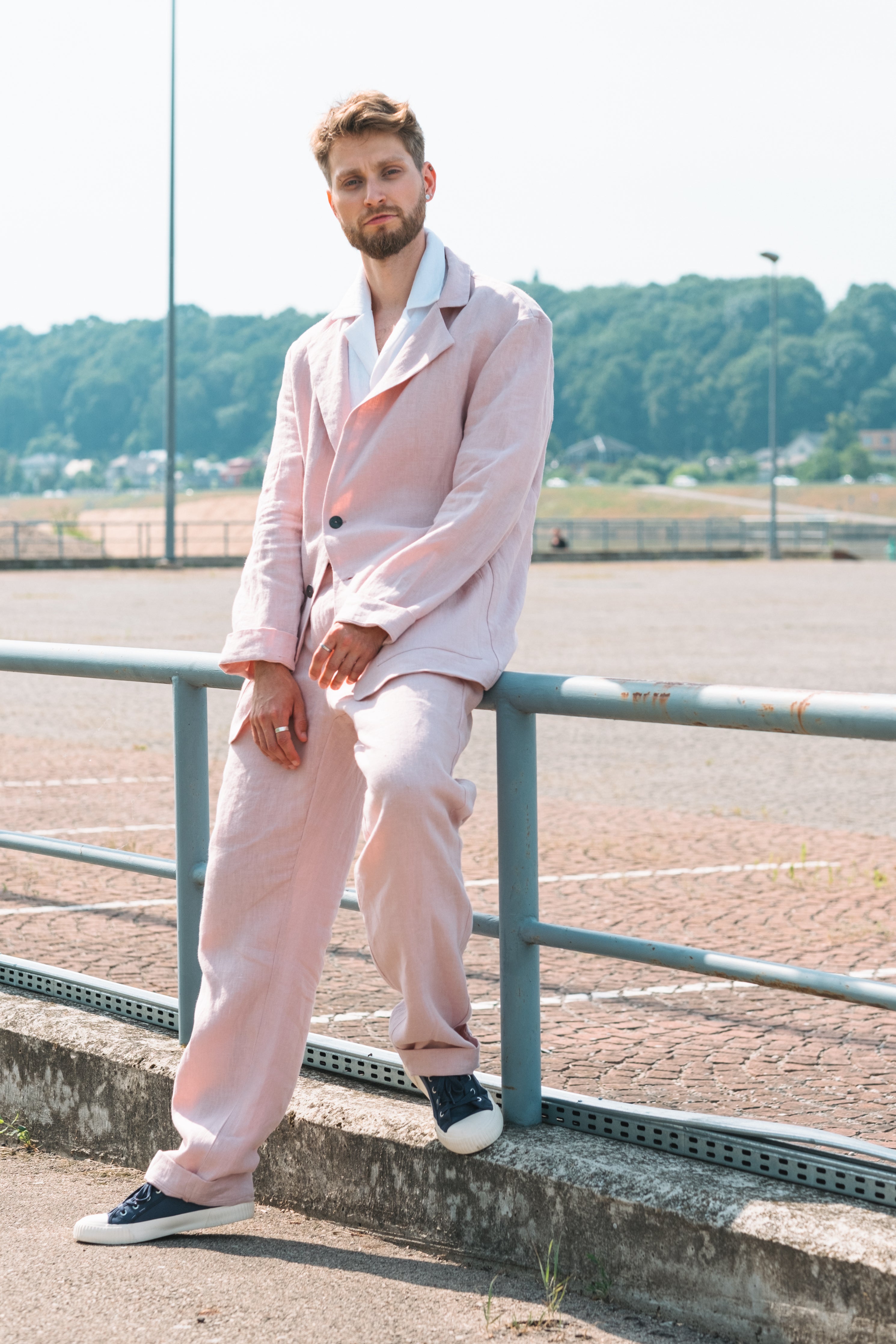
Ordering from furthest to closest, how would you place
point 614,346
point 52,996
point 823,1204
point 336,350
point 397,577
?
point 614,346
point 52,996
point 336,350
point 397,577
point 823,1204

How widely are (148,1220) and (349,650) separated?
112 centimetres

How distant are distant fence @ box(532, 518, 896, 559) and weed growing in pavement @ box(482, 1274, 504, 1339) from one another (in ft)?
170

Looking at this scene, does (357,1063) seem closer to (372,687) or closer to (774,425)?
(372,687)

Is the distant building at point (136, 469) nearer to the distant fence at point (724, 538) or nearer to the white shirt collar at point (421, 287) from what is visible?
the distant fence at point (724, 538)

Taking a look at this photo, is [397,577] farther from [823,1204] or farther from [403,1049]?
[823,1204]

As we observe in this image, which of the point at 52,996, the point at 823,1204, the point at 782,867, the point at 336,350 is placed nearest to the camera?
the point at 823,1204

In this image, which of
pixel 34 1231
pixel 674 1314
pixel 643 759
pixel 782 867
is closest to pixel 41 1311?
pixel 34 1231

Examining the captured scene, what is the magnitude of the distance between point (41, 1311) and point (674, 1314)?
1.04 meters

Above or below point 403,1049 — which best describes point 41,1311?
below

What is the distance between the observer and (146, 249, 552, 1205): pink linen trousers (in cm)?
275

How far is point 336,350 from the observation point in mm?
3031

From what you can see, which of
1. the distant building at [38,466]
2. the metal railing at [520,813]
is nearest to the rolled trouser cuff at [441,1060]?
the metal railing at [520,813]

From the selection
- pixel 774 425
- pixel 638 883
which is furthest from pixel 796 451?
pixel 638 883

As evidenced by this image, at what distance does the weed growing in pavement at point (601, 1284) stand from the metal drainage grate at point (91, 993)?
49.7 inches
